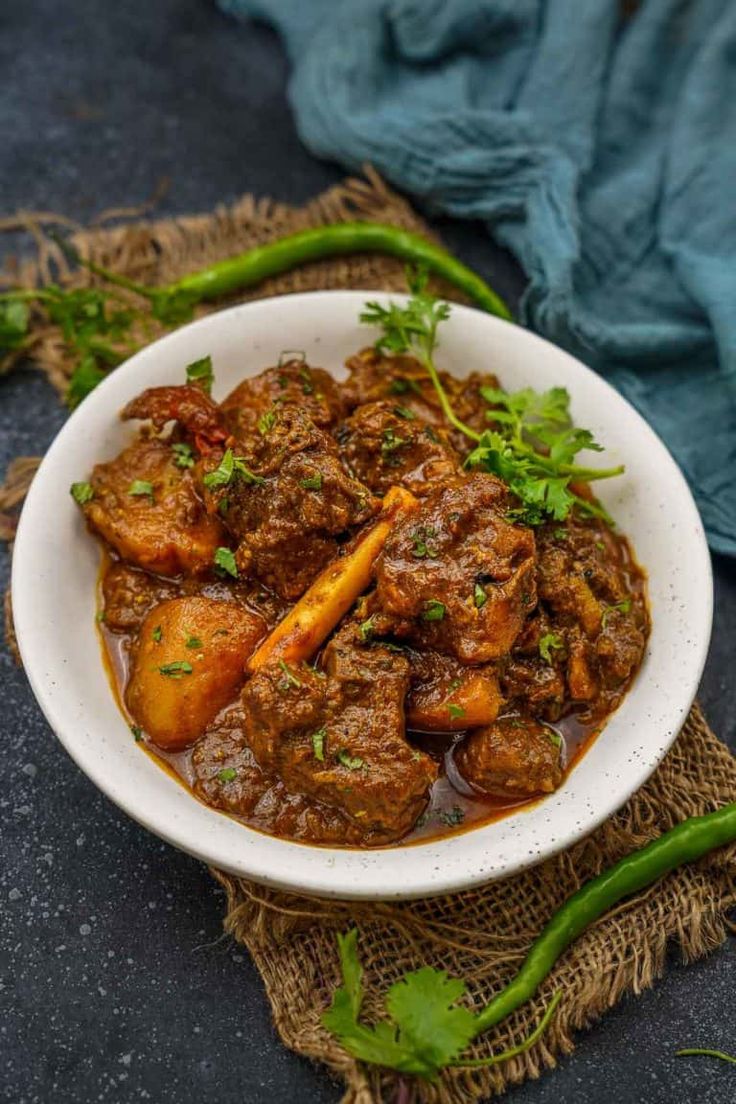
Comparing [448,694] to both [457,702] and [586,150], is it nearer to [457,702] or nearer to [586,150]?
[457,702]

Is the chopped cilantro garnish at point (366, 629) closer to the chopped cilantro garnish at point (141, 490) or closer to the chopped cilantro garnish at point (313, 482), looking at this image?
the chopped cilantro garnish at point (313, 482)

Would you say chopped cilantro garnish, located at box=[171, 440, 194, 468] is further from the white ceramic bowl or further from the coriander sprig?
the coriander sprig

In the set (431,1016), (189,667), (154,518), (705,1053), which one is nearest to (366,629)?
(189,667)

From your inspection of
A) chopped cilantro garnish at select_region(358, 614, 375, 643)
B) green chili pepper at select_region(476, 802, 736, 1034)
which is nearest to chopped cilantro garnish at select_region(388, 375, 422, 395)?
chopped cilantro garnish at select_region(358, 614, 375, 643)

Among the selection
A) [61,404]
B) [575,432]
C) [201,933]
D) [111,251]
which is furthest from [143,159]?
[201,933]

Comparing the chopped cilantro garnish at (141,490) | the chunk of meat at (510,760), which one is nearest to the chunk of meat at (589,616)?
the chunk of meat at (510,760)

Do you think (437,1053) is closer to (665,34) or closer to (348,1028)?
(348,1028)
